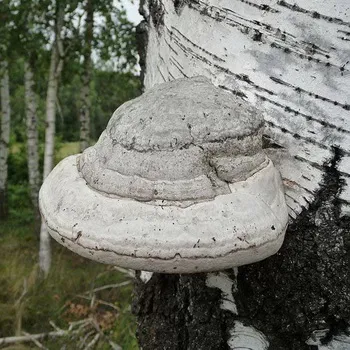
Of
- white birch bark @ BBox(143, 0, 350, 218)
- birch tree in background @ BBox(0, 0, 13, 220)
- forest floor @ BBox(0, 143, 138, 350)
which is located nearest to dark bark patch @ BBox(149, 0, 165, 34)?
white birch bark @ BBox(143, 0, 350, 218)

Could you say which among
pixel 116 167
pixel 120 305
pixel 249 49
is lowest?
pixel 120 305

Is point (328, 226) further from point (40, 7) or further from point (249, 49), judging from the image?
Result: point (40, 7)

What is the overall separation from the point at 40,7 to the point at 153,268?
250 inches

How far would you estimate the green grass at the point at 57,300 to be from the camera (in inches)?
165

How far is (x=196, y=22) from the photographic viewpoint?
4.16 ft

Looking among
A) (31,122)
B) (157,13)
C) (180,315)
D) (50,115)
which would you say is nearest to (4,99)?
(31,122)

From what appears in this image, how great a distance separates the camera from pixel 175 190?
3.11 ft

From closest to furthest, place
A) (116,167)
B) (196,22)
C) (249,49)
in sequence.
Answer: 1. (116,167)
2. (249,49)
3. (196,22)

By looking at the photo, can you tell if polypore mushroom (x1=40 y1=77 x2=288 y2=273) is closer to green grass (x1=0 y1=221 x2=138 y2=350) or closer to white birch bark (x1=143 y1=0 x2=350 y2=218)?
white birch bark (x1=143 y1=0 x2=350 y2=218)

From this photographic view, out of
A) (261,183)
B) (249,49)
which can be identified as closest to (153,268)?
(261,183)

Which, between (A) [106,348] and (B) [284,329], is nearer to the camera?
(B) [284,329]

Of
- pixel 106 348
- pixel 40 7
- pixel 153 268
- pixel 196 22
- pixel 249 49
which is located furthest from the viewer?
pixel 40 7

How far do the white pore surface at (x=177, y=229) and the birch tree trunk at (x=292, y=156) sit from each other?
0.11m

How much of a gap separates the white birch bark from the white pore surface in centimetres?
11
